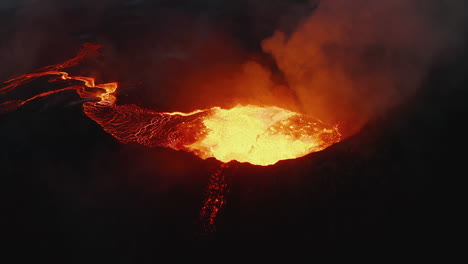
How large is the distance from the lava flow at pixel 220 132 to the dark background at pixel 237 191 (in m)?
0.18

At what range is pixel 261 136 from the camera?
4.41m

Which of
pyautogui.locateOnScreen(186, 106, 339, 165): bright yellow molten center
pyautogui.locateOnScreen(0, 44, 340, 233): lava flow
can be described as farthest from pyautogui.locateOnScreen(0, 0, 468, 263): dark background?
pyautogui.locateOnScreen(186, 106, 339, 165): bright yellow molten center

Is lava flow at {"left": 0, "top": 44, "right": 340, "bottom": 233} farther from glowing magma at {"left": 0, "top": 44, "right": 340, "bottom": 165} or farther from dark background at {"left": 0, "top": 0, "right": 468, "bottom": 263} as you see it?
dark background at {"left": 0, "top": 0, "right": 468, "bottom": 263}

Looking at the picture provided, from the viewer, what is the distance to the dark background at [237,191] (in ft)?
9.87

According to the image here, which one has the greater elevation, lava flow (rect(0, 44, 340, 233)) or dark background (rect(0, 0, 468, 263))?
lava flow (rect(0, 44, 340, 233))

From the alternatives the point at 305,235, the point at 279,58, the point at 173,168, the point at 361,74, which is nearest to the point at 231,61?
the point at 279,58

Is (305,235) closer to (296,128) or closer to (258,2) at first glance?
(296,128)

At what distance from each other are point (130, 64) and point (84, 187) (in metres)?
4.10

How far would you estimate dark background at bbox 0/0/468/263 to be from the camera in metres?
3.01

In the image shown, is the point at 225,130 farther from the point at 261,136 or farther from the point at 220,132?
the point at 261,136

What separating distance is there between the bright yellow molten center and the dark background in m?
0.30

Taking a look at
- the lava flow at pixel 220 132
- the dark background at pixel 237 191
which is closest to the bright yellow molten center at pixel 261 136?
the lava flow at pixel 220 132

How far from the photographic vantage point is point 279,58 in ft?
21.7

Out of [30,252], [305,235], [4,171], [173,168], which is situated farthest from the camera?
[4,171]
